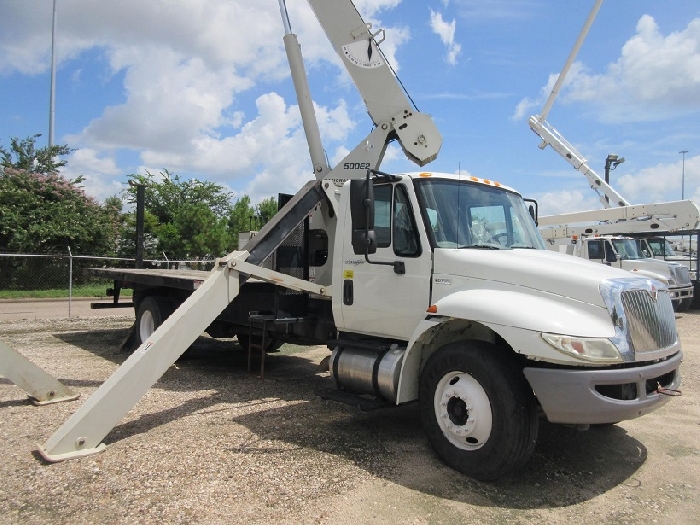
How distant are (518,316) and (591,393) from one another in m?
0.71

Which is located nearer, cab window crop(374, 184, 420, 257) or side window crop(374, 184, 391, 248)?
cab window crop(374, 184, 420, 257)

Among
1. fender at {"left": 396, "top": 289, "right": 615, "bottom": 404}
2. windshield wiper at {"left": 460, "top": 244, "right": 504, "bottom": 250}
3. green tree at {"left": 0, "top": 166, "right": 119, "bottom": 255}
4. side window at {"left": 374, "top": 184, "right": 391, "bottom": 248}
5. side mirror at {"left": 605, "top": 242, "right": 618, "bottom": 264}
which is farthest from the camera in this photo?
green tree at {"left": 0, "top": 166, "right": 119, "bottom": 255}

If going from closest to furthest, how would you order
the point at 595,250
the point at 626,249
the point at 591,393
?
the point at 591,393, the point at 595,250, the point at 626,249

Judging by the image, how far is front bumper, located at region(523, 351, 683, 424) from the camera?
388 centimetres

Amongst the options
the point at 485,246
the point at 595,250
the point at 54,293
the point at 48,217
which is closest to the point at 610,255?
the point at 595,250

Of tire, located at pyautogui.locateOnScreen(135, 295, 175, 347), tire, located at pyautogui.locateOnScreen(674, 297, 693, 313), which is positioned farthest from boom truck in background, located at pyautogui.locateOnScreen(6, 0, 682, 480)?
tire, located at pyautogui.locateOnScreen(674, 297, 693, 313)

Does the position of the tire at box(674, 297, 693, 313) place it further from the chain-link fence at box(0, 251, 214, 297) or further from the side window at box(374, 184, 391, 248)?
the side window at box(374, 184, 391, 248)

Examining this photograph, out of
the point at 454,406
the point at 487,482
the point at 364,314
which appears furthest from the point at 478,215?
the point at 487,482

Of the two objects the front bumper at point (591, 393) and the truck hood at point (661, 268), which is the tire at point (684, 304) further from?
the front bumper at point (591, 393)

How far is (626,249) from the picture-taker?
17.8 metres

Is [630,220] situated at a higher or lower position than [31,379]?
higher

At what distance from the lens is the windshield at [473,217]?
510 centimetres

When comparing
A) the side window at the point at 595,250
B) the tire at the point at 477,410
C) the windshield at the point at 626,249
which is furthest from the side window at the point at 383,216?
the windshield at the point at 626,249

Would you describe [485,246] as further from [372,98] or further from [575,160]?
[575,160]
